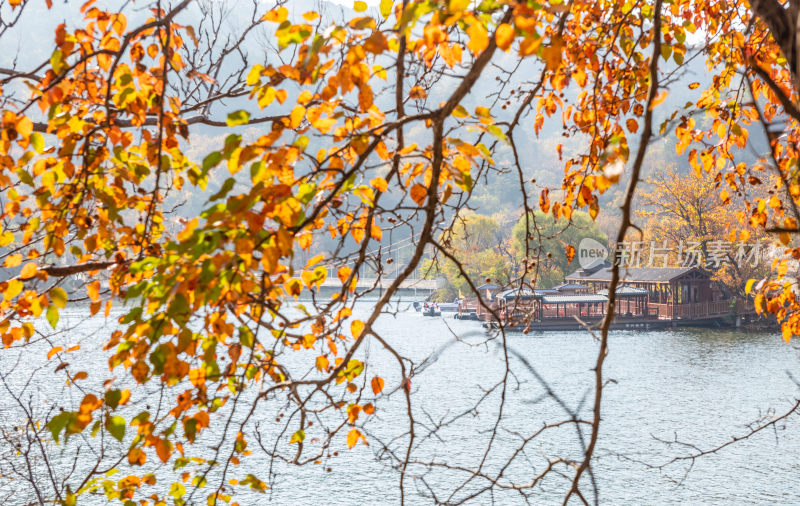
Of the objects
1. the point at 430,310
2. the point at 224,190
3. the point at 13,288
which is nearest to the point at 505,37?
the point at 224,190

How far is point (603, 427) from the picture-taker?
51.2 ft

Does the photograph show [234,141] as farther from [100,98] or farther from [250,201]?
[100,98]

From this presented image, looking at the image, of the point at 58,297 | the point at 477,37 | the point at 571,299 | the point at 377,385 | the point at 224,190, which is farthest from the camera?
the point at 571,299

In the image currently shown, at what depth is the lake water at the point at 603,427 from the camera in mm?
12055

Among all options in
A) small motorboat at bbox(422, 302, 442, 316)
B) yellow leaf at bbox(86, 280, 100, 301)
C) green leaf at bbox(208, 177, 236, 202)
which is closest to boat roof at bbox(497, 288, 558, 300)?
yellow leaf at bbox(86, 280, 100, 301)

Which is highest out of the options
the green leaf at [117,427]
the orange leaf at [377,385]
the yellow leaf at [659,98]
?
the yellow leaf at [659,98]

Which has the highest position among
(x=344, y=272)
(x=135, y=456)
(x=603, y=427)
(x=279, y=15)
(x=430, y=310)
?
(x=279, y=15)

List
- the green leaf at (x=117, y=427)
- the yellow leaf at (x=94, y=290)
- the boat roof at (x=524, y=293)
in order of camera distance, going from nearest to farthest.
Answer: the green leaf at (x=117, y=427)
the yellow leaf at (x=94, y=290)
the boat roof at (x=524, y=293)

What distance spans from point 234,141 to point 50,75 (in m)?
1.06

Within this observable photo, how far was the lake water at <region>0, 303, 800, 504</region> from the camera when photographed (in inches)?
475

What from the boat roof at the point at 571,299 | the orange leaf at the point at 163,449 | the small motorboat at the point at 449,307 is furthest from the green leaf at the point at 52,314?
the small motorboat at the point at 449,307

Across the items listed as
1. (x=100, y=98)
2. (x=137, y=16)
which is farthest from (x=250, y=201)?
(x=137, y=16)

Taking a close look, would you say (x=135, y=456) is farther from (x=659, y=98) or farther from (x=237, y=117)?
(x=659, y=98)

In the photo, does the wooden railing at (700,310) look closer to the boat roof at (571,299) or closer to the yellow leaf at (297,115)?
the boat roof at (571,299)
